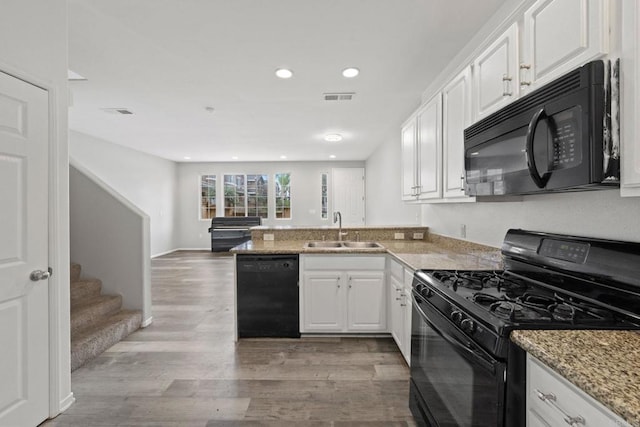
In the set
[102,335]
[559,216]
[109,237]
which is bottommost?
[102,335]

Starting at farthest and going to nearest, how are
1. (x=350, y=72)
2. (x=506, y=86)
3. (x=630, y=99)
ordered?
(x=350, y=72)
(x=506, y=86)
(x=630, y=99)

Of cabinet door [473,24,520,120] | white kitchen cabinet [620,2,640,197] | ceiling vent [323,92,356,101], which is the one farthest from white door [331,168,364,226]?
white kitchen cabinet [620,2,640,197]

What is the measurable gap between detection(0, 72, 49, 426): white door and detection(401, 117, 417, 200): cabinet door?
2757 millimetres

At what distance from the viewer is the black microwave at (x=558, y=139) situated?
1.01 m

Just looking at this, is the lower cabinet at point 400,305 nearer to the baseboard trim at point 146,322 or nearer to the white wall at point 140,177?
the baseboard trim at point 146,322

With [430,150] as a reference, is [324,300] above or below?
below

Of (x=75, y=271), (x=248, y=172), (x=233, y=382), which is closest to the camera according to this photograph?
(x=233, y=382)

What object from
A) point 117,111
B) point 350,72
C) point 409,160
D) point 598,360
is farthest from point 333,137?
point 598,360

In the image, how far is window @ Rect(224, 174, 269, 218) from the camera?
8.98 meters

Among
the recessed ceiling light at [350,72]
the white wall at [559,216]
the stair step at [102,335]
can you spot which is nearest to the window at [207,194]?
the stair step at [102,335]

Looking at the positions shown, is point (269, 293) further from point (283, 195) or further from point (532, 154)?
point (283, 195)

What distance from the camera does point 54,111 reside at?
1.88m

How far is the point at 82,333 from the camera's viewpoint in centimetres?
271

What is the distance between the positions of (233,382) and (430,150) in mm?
2369
